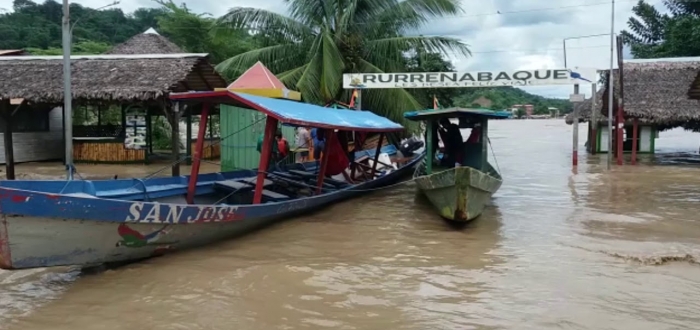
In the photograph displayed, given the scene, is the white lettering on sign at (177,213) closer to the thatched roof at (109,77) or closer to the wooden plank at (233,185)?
the wooden plank at (233,185)

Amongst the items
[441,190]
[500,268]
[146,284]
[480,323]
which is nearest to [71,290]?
[146,284]

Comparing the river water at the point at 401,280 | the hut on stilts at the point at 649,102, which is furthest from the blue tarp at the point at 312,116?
the hut on stilts at the point at 649,102

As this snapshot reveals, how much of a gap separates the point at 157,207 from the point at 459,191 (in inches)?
168

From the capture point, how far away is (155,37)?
20.0m

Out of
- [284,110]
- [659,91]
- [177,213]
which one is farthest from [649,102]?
[177,213]

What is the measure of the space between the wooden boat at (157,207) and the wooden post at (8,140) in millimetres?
6017

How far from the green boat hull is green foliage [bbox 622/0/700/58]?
22.1 metres

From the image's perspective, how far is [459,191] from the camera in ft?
27.1

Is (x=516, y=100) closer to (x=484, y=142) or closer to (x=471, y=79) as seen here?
(x=471, y=79)

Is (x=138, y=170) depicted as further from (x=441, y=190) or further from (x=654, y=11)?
(x=654, y=11)

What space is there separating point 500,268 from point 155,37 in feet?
55.3

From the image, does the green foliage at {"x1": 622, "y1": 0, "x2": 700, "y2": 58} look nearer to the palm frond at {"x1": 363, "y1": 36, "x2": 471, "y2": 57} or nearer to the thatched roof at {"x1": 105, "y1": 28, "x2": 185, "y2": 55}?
the palm frond at {"x1": 363, "y1": 36, "x2": 471, "y2": 57}

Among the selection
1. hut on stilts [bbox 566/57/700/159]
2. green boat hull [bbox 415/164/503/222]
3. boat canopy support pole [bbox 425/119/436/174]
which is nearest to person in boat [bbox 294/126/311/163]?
boat canopy support pole [bbox 425/119/436/174]

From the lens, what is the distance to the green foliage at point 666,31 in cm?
2591
